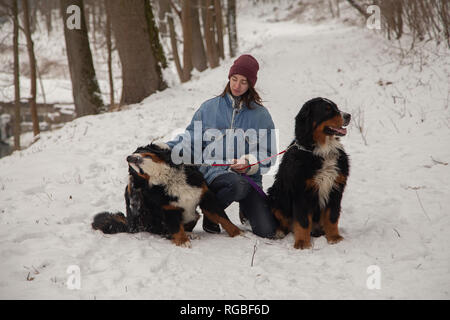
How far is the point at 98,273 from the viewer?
253 cm

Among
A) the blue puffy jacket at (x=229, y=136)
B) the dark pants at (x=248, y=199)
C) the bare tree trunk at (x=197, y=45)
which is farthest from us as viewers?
the bare tree trunk at (x=197, y=45)

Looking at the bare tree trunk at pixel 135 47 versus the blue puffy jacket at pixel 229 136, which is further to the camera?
the bare tree trunk at pixel 135 47

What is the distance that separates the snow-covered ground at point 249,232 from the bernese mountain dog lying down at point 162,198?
0.15 metres

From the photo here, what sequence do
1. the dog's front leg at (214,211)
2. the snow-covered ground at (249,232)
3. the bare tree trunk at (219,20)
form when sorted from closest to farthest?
1. the snow-covered ground at (249,232)
2. the dog's front leg at (214,211)
3. the bare tree trunk at (219,20)

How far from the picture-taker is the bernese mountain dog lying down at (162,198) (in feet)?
9.99

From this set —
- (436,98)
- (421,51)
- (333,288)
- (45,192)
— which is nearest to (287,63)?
(421,51)

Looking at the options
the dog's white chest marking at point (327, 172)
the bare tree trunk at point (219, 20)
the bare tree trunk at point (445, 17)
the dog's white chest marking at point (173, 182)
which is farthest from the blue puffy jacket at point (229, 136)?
the bare tree trunk at point (219, 20)

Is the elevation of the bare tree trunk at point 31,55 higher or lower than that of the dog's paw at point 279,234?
higher

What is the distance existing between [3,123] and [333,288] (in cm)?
2061

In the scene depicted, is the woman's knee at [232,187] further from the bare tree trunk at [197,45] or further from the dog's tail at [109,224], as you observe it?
the bare tree trunk at [197,45]

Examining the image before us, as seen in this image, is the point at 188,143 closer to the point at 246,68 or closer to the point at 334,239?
the point at 246,68

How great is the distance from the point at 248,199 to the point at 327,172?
88 centimetres

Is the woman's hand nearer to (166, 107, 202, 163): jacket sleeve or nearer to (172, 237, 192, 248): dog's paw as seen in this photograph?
(166, 107, 202, 163): jacket sleeve
